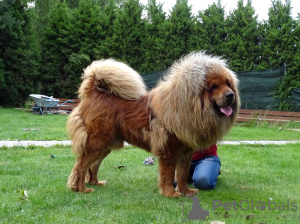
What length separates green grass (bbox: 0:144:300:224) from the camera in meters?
2.90

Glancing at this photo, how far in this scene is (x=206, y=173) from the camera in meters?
4.09

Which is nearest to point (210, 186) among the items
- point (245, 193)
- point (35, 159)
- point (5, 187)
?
point (245, 193)

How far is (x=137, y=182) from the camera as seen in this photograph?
4395 millimetres

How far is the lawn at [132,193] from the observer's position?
290 cm

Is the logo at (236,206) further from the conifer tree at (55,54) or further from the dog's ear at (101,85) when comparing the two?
the conifer tree at (55,54)

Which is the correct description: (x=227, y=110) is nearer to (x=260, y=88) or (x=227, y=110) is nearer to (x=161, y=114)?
(x=161, y=114)

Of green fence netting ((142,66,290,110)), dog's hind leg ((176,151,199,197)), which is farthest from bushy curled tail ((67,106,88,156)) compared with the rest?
green fence netting ((142,66,290,110))

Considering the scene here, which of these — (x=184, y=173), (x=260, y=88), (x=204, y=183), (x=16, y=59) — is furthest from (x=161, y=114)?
(x=16, y=59)

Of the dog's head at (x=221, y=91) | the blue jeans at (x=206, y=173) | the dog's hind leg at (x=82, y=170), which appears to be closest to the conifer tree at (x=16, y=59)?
the dog's hind leg at (x=82, y=170)

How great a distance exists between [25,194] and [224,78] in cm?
248

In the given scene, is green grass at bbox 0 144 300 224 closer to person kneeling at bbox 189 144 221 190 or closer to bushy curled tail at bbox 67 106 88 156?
person kneeling at bbox 189 144 221 190

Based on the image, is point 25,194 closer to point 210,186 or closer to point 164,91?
point 164,91

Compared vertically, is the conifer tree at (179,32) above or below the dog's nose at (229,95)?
above

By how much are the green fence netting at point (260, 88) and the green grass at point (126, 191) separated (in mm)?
6007
